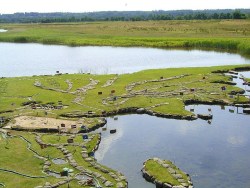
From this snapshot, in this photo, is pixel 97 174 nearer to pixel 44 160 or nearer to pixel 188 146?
pixel 44 160

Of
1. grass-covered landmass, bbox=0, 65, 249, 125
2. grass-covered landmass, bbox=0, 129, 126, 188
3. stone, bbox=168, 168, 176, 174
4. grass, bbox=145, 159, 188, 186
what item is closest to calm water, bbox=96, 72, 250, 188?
grass, bbox=145, 159, 188, 186

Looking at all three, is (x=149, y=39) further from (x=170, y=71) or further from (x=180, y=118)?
(x=180, y=118)

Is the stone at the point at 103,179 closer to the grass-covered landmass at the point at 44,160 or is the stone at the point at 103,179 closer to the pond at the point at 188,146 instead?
the grass-covered landmass at the point at 44,160

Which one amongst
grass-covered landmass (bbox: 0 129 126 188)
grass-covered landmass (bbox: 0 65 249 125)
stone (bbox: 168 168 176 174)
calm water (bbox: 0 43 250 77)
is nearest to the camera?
grass-covered landmass (bbox: 0 129 126 188)

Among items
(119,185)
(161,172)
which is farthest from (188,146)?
(119,185)

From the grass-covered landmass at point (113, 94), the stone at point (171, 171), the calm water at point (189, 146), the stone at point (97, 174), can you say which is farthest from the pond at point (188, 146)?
the grass-covered landmass at point (113, 94)

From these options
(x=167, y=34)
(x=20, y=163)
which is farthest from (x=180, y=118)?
(x=167, y=34)

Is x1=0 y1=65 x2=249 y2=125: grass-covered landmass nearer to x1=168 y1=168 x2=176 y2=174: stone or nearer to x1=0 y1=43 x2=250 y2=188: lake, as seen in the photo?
x1=0 y1=43 x2=250 y2=188: lake

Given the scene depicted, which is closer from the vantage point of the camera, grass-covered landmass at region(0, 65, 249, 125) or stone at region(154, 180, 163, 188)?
stone at region(154, 180, 163, 188)
